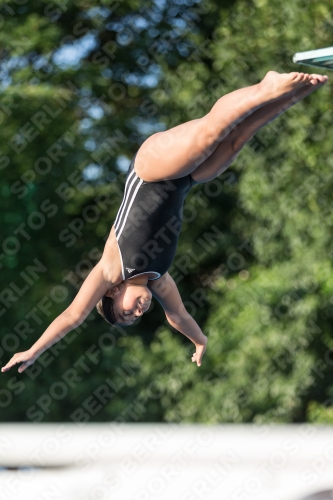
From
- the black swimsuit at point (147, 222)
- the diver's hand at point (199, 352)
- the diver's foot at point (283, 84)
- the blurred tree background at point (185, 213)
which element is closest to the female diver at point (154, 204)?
the black swimsuit at point (147, 222)

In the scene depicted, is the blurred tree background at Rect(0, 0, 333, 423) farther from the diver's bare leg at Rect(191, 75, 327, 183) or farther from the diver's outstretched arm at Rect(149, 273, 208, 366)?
the diver's bare leg at Rect(191, 75, 327, 183)

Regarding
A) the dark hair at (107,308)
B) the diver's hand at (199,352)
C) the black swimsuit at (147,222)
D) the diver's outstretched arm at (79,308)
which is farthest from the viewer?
the diver's hand at (199,352)

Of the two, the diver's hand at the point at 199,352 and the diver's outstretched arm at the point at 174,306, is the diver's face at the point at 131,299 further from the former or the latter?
the diver's hand at the point at 199,352

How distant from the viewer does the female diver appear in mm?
3572

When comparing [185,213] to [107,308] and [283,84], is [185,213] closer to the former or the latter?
[107,308]

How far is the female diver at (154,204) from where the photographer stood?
3.57 meters

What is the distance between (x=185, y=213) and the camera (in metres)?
11.4

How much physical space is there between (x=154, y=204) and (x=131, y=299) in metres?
Answer: 0.50

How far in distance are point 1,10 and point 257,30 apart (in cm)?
355

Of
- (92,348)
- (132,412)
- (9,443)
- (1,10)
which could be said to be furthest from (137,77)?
(9,443)

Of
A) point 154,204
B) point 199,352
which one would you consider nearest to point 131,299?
point 154,204

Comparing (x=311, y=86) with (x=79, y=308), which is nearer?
(x=311, y=86)

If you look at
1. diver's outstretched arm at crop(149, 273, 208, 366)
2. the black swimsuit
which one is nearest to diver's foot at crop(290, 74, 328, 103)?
the black swimsuit

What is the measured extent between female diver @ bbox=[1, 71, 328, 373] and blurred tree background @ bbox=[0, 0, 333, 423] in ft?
19.7
